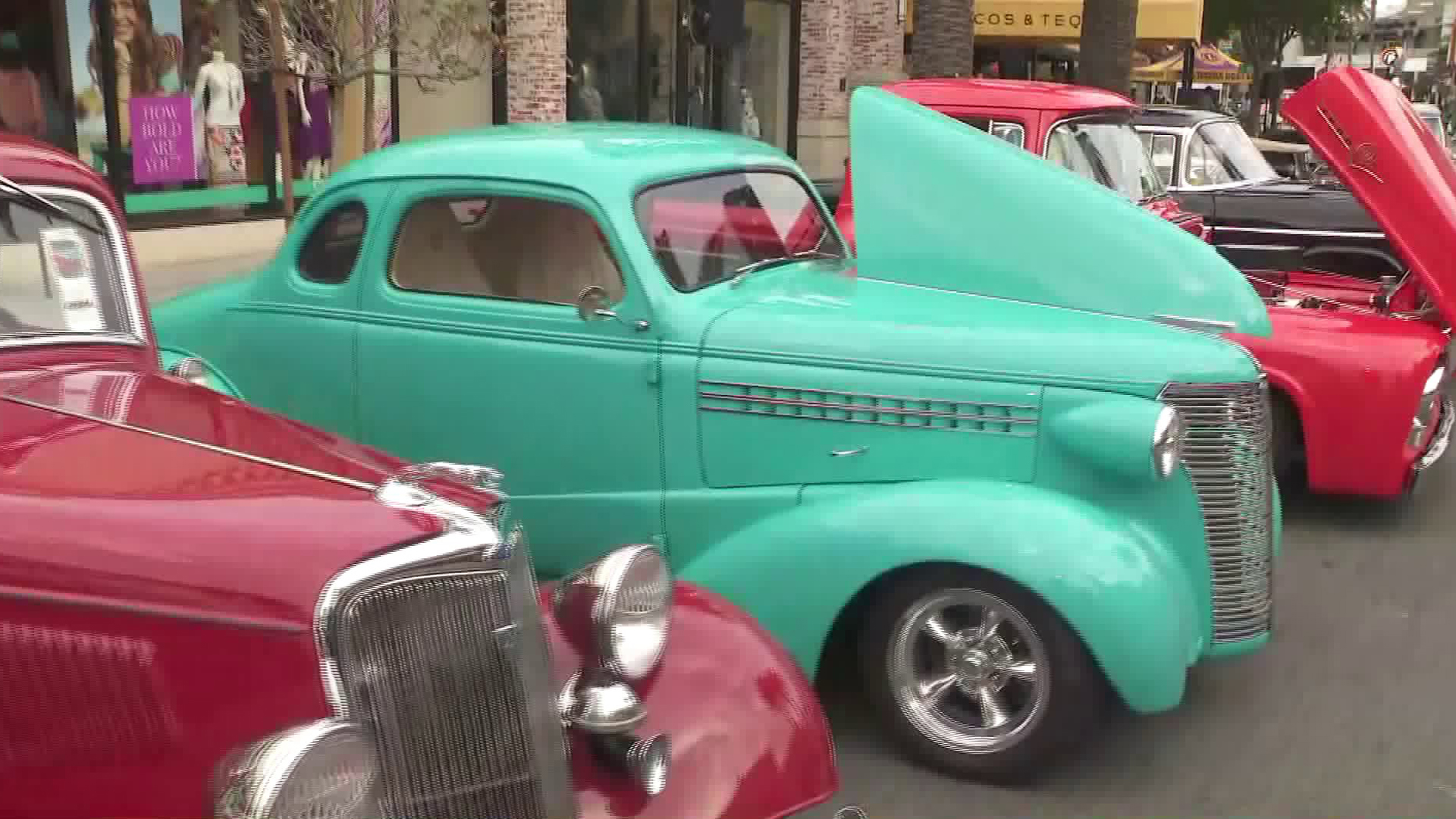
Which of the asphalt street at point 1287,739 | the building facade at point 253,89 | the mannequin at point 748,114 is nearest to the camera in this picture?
the asphalt street at point 1287,739

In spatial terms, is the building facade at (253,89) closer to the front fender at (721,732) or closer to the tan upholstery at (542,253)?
the tan upholstery at (542,253)

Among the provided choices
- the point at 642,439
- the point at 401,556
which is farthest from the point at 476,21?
the point at 401,556

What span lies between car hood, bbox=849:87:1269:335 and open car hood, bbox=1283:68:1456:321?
9.21 ft

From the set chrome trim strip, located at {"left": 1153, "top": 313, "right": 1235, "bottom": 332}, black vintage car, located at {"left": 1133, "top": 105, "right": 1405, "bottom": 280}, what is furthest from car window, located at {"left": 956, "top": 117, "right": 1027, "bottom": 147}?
chrome trim strip, located at {"left": 1153, "top": 313, "right": 1235, "bottom": 332}

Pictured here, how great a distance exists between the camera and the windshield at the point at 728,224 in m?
4.38

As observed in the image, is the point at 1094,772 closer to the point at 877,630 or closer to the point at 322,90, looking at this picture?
the point at 877,630

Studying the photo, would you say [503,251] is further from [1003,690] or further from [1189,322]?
[1189,322]

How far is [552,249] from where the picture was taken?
4469 mm

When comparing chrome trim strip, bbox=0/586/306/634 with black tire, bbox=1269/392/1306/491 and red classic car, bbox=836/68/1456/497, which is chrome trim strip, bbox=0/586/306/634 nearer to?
red classic car, bbox=836/68/1456/497

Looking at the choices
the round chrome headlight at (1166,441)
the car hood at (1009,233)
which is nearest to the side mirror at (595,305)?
the car hood at (1009,233)

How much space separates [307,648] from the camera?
2.03m

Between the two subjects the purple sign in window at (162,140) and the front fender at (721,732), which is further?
the purple sign in window at (162,140)

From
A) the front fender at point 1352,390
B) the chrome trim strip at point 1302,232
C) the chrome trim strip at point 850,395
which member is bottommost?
the front fender at point 1352,390

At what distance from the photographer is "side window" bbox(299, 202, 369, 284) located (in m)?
4.75
